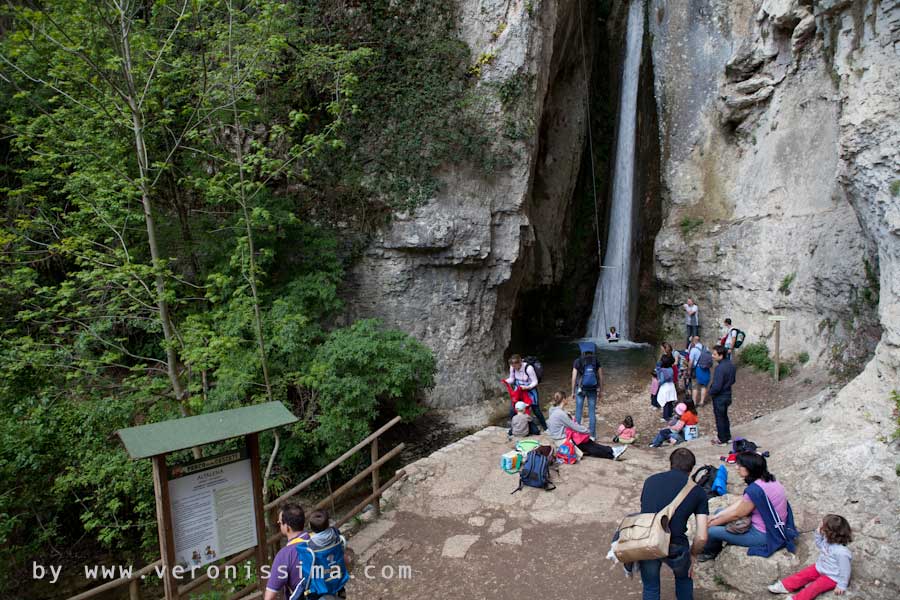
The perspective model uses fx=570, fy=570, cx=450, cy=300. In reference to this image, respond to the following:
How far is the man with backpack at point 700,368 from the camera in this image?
11.0m

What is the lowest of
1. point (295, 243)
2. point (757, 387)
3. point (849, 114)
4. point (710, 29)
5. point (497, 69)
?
point (757, 387)

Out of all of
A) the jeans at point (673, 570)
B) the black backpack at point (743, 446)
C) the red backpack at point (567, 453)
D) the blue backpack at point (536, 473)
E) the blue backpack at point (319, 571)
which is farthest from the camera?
the red backpack at point (567, 453)

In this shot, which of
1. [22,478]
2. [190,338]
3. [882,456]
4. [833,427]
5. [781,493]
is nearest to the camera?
[781,493]

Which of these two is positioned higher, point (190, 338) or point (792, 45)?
point (792, 45)

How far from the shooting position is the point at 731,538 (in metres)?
5.00

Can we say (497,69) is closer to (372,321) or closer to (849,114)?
(372,321)

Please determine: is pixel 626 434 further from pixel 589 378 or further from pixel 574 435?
pixel 574 435

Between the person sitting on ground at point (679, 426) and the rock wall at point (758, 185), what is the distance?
11.9ft

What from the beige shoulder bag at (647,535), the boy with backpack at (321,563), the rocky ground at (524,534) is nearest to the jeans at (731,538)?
the rocky ground at (524,534)

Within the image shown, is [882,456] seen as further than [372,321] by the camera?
No

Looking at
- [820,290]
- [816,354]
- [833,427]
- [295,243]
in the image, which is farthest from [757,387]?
[295,243]

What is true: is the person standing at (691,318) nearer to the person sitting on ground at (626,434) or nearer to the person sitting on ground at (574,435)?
the person sitting on ground at (626,434)

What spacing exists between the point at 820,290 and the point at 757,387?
2.63m

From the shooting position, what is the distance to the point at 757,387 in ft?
41.0
